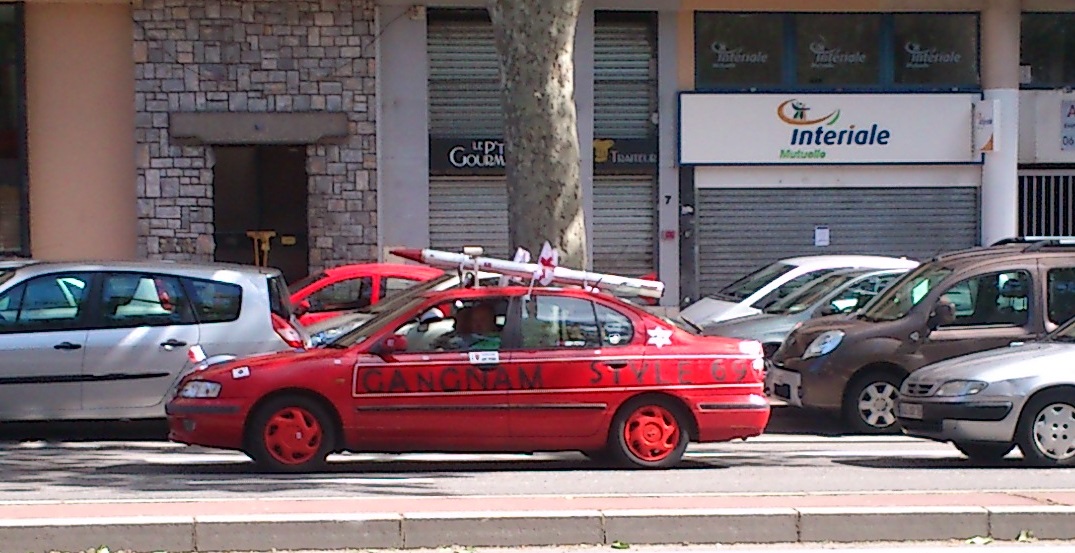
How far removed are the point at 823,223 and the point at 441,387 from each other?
13.9 meters

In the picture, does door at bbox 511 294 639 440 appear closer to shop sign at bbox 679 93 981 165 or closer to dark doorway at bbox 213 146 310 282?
shop sign at bbox 679 93 981 165

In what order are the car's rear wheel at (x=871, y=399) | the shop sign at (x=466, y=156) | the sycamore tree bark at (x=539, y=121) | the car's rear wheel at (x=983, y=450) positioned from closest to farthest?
the car's rear wheel at (x=983, y=450) → the car's rear wheel at (x=871, y=399) → the sycamore tree bark at (x=539, y=121) → the shop sign at (x=466, y=156)

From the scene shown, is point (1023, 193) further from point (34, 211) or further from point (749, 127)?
point (34, 211)

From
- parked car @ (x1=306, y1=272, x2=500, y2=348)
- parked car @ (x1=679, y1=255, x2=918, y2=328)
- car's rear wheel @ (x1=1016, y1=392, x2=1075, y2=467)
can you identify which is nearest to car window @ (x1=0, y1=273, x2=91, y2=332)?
parked car @ (x1=306, y1=272, x2=500, y2=348)

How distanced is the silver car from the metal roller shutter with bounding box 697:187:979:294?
12125mm

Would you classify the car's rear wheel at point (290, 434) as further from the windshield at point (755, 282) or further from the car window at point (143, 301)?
the windshield at point (755, 282)

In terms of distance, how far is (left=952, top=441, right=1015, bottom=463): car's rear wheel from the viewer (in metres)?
10.8

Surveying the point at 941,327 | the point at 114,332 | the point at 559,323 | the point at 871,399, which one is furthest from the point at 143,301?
the point at 941,327

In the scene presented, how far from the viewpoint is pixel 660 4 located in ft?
74.4

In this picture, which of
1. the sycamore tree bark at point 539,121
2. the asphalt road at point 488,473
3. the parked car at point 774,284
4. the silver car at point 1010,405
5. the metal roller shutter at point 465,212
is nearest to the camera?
the asphalt road at point 488,473

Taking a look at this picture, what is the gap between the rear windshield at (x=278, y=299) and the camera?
1255cm

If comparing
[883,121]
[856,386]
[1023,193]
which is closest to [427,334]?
[856,386]

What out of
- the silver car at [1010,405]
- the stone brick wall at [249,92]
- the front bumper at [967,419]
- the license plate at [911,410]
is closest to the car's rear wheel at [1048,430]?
the silver car at [1010,405]

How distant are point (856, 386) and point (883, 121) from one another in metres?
10.7
